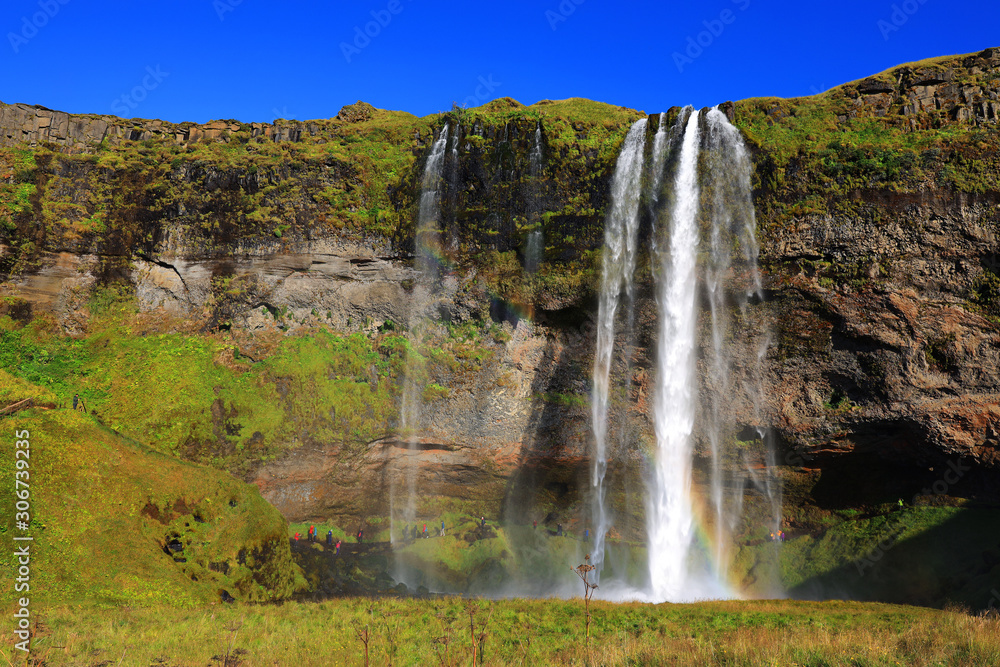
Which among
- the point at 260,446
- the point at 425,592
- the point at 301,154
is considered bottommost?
the point at 425,592

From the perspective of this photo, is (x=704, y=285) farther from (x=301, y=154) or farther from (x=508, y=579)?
(x=301, y=154)

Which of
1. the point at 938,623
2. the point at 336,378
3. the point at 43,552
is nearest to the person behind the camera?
the point at 938,623

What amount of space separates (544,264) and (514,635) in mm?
21253

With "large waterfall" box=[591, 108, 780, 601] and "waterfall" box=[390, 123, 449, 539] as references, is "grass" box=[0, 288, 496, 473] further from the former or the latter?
"large waterfall" box=[591, 108, 780, 601]

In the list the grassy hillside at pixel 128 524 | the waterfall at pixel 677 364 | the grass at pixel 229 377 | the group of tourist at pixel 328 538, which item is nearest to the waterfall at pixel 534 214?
the grass at pixel 229 377

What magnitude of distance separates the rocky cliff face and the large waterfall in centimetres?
87

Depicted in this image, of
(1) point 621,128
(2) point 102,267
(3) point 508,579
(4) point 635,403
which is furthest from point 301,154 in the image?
(3) point 508,579

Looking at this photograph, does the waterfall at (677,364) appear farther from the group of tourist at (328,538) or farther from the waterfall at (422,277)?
the group of tourist at (328,538)

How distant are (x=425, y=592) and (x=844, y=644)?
17.6m

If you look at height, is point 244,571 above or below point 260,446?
below

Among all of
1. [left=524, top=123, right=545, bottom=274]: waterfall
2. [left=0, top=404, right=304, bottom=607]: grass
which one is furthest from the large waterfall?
[left=0, top=404, right=304, bottom=607]: grass

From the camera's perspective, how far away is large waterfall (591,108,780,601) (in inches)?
1192

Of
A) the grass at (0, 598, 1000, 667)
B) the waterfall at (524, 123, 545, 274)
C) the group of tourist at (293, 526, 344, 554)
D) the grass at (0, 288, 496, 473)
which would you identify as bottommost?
the grass at (0, 598, 1000, 667)

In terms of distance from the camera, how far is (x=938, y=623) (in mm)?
15750
